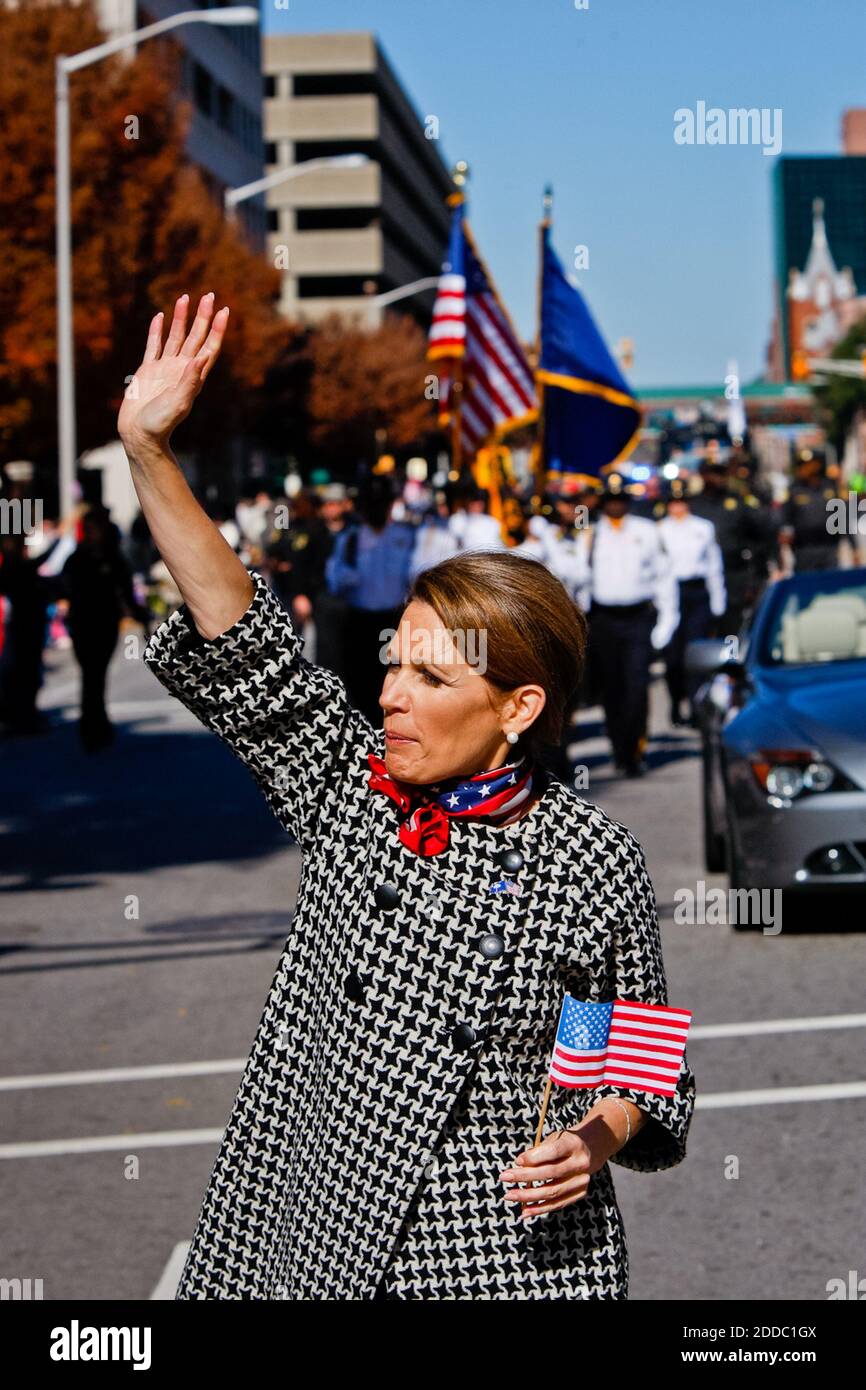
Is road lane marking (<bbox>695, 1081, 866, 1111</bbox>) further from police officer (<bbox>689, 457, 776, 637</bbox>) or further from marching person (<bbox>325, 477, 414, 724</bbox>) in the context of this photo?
police officer (<bbox>689, 457, 776, 637</bbox>)

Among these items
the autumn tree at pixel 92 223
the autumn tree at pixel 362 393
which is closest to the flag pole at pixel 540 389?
the autumn tree at pixel 92 223

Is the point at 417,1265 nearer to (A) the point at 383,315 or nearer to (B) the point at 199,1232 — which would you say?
(B) the point at 199,1232

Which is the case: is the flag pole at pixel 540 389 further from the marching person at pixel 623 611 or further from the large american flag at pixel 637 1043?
the large american flag at pixel 637 1043

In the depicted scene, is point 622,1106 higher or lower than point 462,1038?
lower

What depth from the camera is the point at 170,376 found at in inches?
113

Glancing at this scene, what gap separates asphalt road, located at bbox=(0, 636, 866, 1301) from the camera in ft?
18.7

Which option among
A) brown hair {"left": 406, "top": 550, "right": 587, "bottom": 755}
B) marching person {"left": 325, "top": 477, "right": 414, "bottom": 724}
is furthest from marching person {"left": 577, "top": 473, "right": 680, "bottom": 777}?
brown hair {"left": 406, "top": 550, "right": 587, "bottom": 755}

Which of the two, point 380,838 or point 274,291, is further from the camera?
point 274,291

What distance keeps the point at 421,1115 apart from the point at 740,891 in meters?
7.11

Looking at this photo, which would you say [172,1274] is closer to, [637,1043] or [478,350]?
[637,1043]

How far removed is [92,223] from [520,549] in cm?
3298

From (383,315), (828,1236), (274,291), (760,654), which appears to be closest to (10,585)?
(760,654)

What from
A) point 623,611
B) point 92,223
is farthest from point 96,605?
point 92,223

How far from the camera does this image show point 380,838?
2.89 metres
